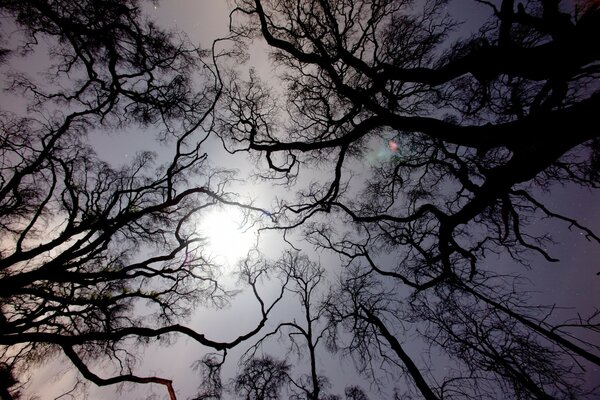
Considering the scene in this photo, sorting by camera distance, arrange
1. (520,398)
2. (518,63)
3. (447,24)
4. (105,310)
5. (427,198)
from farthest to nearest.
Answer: (427,198) → (105,310) → (447,24) → (520,398) → (518,63)

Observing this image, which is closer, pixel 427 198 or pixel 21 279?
pixel 21 279

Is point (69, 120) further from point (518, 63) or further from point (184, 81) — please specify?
point (518, 63)

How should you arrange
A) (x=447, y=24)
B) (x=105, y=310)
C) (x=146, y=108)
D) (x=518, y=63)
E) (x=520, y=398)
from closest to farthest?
(x=518, y=63) → (x=520, y=398) → (x=447, y=24) → (x=105, y=310) → (x=146, y=108)

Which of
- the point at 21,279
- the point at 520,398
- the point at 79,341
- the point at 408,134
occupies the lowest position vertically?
the point at 79,341

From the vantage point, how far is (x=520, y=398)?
217 inches

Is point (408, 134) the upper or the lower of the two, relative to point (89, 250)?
upper

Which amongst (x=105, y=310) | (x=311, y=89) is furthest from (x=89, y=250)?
(x=311, y=89)

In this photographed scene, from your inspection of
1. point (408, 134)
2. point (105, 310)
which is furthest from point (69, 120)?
point (408, 134)

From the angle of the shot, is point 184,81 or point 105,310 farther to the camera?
point 184,81

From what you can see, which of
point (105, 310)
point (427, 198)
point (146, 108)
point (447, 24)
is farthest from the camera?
point (427, 198)

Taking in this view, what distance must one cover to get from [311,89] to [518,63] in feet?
18.3

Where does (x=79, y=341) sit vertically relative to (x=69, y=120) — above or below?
below

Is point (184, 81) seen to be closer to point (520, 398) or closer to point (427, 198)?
point (427, 198)

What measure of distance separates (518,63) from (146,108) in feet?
33.3
